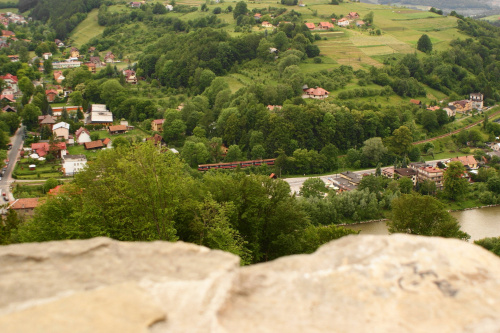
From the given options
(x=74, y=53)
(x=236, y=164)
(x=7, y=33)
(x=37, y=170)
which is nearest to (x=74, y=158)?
(x=37, y=170)

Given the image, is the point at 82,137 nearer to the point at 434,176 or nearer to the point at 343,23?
the point at 434,176

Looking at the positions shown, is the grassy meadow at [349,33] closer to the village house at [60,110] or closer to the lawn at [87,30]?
the lawn at [87,30]

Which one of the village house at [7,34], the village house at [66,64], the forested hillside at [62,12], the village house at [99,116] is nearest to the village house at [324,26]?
the village house at [99,116]

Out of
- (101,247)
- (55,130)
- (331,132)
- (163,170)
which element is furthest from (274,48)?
(101,247)

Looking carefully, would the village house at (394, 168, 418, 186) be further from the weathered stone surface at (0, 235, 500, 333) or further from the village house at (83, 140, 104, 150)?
the weathered stone surface at (0, 235, 500, 333)

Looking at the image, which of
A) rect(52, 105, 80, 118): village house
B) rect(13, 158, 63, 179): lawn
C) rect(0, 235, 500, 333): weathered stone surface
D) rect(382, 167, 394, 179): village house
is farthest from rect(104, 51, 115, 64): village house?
rect(0, 235, 500, 333): weathered stone surface

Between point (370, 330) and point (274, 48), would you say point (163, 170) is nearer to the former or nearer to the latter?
Result: point (370, 330)
